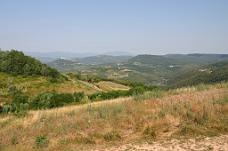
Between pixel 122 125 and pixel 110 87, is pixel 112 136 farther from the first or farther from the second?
pixel 110 87

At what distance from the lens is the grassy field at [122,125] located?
1220 centimetres

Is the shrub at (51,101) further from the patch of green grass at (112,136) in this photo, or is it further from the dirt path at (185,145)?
the dirt path at (185,145)

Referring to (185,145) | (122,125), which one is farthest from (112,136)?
(185,145)

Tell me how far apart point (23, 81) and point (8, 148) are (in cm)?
6456

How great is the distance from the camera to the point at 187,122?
12.9m

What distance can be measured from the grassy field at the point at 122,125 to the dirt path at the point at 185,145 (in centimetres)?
60

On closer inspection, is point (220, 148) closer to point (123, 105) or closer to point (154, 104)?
point (154, 104)

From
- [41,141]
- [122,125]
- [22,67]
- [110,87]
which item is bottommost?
[110,87]

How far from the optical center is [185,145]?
10844 mm

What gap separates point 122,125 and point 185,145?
307 cm

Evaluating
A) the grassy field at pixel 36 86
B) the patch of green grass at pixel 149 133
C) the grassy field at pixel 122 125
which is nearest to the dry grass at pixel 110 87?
the grassy field at pixel 36 86

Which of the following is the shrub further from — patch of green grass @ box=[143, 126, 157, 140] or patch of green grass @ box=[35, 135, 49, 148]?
patch of green grass @ box=[143, 126, 157, 140]

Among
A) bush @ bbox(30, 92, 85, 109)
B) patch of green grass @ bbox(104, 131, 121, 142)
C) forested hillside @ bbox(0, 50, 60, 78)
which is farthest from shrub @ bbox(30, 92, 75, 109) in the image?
forested hillside @ bbox(0, 50, 60, 78)

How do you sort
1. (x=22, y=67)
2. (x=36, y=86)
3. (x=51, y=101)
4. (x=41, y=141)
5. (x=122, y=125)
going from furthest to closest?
(x=22, y=67), (x=36, y=86), (x=51, y=101), (x=122, y=125), (x=41, y=141)
